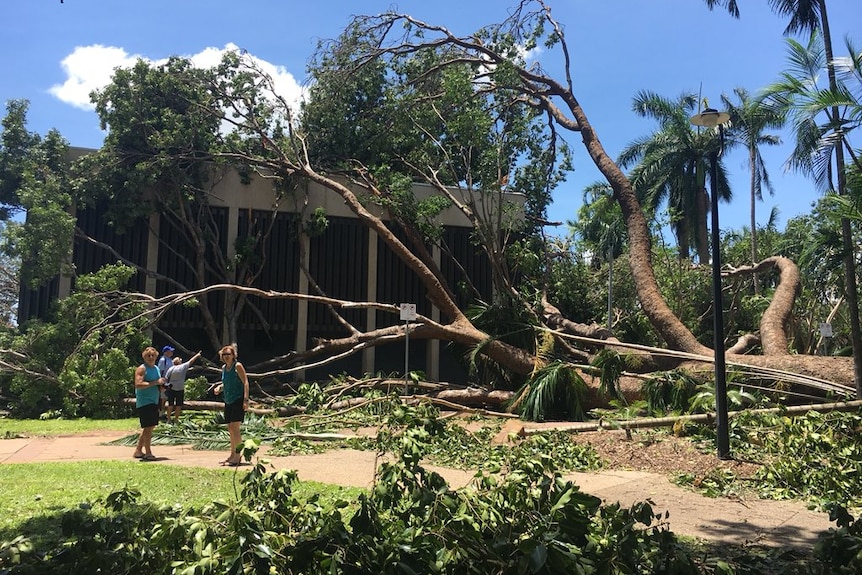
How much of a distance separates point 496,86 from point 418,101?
2095mm

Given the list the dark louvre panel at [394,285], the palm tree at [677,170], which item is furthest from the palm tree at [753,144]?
the dark louvre panel at [394,285]

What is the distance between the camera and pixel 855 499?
6.12 meters

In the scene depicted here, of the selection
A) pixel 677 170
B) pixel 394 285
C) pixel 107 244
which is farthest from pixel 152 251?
pixel 677 170

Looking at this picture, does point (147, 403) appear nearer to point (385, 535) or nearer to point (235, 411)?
point (235, 411)

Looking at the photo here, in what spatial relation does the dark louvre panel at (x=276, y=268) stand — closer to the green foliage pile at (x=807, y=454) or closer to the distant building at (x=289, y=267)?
A: the distant building at (x=289, y=267)

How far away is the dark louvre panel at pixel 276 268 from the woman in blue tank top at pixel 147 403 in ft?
30.5

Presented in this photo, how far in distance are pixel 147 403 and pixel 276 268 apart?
1007 centimetres

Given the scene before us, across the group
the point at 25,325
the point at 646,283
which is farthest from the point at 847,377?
the point at 25,325

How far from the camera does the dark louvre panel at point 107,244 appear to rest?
16.4 m

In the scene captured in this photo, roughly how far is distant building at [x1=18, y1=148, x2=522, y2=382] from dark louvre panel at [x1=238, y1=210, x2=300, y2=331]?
0.09ft

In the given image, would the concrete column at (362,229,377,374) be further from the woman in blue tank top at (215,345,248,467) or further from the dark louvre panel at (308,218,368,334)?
the woman in blue tank top at (215,345,248,467)

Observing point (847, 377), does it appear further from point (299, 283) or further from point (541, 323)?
point (299, 283)

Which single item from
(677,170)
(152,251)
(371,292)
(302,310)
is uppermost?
(677,170)

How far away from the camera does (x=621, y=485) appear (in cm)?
682
